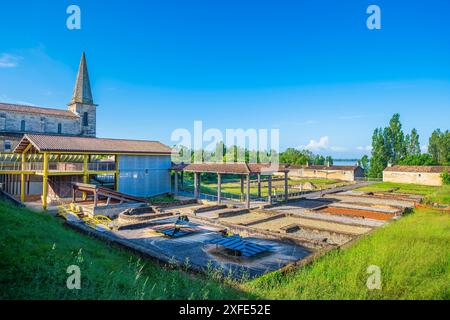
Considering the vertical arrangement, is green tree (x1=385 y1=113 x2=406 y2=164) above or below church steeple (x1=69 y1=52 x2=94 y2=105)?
below

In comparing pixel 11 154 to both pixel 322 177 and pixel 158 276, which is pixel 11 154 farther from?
pixel 322 177

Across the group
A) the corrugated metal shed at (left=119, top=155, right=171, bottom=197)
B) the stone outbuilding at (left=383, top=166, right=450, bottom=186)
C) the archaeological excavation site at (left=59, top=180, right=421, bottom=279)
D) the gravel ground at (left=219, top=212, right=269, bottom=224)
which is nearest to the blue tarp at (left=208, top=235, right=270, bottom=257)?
the archaeological excavation site at (left=59, top=180, right=421, bottom=279)

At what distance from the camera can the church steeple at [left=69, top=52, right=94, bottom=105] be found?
40125 millimetres

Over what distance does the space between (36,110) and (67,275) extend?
123ft

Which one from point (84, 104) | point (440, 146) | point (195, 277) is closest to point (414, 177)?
point (440, 146)

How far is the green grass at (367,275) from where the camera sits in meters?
5.87

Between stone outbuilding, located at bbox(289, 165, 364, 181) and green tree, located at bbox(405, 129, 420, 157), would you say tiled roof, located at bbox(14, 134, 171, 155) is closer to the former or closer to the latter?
stone outbuilding, located at bbox(289, 165, 364, 181)

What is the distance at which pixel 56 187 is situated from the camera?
24031 mm

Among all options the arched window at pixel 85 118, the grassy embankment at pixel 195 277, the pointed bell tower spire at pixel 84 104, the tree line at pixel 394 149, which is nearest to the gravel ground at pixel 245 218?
the grassy embankment at pixel 195 277

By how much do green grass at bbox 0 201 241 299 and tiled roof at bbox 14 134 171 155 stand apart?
14.5 metres

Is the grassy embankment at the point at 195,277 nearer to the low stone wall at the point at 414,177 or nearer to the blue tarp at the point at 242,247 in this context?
the blue tarp at the point at 242,247

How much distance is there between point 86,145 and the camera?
23125 millimetres

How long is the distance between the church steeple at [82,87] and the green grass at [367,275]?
4153 centimetres
